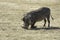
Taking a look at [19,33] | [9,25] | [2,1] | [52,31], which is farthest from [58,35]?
[2,1]

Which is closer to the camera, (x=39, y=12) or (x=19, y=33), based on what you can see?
(x=19, y=33)

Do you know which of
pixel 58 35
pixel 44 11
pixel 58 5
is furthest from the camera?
pixel 58 5

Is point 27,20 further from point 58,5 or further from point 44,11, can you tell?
point 58,5

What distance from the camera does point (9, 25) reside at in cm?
1492

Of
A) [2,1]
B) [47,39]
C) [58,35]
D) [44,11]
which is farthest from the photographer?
[2,1]

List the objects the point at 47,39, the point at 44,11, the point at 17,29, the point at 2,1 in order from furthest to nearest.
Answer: the point at 2,1
the point at 44,11
the point at 17,29
the point at 47,39

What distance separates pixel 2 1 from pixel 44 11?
14.2m

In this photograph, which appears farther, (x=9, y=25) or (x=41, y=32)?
(x=9, y=25)

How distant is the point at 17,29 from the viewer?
45.4ft

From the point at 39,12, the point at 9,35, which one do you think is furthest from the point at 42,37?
the point at 39,12

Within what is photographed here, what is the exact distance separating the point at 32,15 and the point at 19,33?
1.72 meters

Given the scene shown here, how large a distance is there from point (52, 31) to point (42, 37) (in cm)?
151

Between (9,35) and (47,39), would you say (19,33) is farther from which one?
(47,39)

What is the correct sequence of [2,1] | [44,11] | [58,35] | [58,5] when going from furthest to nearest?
[2,1], [58,5], [44,11], [58,35]
